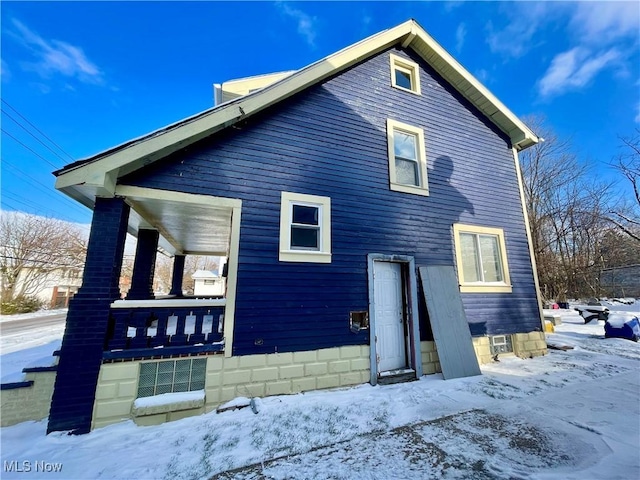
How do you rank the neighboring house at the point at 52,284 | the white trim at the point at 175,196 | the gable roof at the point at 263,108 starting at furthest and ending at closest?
the neighboring house at the point at 52,284
the white trim at the point at 175,196
the gable roof at the point at 263,108

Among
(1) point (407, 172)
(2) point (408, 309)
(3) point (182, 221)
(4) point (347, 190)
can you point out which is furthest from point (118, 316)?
(1) point (407, 172)

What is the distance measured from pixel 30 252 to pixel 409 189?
34085 millimetres

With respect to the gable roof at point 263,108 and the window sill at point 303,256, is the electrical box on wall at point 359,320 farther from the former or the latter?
the gable roof at point 263,108

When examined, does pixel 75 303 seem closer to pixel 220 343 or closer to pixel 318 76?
pixel 220 343

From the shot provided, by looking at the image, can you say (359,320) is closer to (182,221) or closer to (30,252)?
(182,221)

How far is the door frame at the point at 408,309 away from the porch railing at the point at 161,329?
3.02m

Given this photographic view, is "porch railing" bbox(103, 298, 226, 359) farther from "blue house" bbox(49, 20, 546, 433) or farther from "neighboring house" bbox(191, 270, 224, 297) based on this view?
"neighboring house" bbox(191, 270, 224, 297)

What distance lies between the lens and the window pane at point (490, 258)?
726 cm

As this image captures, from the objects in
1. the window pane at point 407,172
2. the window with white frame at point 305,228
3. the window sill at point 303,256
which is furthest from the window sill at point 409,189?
the window sill at point 303,256

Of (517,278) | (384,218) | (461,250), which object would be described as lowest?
(517,278)

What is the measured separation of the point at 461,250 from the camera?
22.9 feet

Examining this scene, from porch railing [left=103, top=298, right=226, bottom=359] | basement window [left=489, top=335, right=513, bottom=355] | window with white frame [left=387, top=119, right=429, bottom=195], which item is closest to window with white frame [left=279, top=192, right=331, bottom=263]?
porch railing [left=103, top=298, right=226, bottom=359]

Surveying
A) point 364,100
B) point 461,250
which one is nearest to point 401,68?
point 364,100

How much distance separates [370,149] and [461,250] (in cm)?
363
